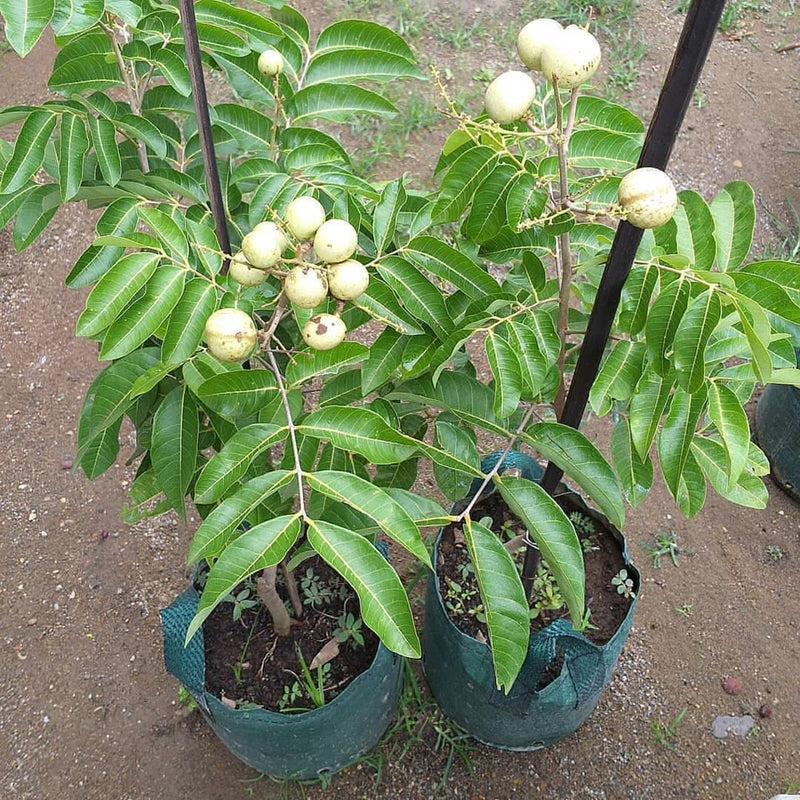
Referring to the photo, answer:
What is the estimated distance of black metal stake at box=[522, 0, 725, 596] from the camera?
789mm

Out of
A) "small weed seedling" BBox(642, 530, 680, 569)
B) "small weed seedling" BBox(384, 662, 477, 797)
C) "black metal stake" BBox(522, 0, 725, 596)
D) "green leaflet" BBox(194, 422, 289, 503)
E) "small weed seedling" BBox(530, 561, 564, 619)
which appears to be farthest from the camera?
"small weed seedling" BBox(642, 530, 680, 569)

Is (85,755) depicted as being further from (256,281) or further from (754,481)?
(754,481)

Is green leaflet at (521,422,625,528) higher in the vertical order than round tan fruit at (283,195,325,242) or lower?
lower

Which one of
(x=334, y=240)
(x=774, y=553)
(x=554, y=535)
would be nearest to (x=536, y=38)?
(x=334, y=240)

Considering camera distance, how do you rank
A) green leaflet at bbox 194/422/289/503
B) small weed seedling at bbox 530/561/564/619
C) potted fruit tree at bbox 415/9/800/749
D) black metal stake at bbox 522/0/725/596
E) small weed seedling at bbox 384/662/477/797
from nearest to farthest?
1. black metal stake at bbox 522/0/725/596
2. potted fruit tree at bbox 415/9/800/749
3. green leaflet at bbox 194/422/289/503
4. small weed seedling at bbox 530/561/564/619
5. small weed seedling at bbox 384/662/477/797

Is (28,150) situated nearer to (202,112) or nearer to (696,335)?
(202,112)

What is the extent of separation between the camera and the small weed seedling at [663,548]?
7.60 feet

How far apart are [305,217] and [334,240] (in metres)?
0.05

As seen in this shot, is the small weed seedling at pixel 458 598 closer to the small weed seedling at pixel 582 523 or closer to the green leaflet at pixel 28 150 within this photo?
the small weed seedling at pixel 582 523

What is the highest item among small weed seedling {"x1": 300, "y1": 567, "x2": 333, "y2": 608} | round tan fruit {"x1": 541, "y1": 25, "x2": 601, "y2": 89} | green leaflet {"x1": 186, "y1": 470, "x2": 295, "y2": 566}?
round tan fruit {"x1": 541, "y1": 25, "x2": 601, "y2": 89}

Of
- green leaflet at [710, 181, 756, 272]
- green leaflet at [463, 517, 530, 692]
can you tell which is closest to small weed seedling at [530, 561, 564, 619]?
green leaflet at [463, 517, 530, 692]

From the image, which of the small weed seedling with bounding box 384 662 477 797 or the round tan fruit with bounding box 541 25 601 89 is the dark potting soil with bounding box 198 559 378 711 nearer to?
the small weed seedling with bounding box 384 662 477 797

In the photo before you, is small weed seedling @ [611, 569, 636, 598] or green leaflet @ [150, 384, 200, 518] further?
small weed seedling @ [611, 569, 636, 598]

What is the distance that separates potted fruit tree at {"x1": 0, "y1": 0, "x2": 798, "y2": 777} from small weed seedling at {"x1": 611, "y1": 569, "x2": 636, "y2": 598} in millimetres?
263
